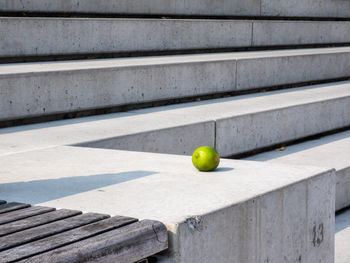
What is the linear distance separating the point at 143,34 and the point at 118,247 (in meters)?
4.68

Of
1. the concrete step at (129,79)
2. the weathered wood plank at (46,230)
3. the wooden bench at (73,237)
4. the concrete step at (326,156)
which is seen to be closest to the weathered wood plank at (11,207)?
the wooden bench at (73,237)

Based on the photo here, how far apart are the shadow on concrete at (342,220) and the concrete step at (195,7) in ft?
10.4

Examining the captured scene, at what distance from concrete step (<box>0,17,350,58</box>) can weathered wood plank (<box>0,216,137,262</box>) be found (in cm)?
337

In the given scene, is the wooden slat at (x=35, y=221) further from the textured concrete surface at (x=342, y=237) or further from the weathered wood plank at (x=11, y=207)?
the textured concrete surface at (x=342, y=237)

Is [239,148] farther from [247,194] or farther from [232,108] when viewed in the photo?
[247,194]

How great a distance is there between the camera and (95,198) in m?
2.62

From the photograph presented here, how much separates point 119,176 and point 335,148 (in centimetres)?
298

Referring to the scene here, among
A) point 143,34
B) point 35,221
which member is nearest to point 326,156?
point 143,34

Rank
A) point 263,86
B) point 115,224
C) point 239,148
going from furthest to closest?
point 263,86 → point 239,148 → point 115,224

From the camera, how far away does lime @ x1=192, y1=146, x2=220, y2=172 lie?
3.03m

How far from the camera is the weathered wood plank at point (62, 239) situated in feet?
6.16

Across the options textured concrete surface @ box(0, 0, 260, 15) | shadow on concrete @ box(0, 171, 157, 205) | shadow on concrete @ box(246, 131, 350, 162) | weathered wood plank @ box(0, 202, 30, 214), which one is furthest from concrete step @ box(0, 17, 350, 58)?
weathered wood plank @ box(0, 202, 30, 214)

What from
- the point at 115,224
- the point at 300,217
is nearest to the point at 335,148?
the point at 300,217

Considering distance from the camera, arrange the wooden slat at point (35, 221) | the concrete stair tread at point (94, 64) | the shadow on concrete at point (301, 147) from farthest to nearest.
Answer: the shadow on concrete at point (301, 147) < the concrete stair tread at point (94, 64) < the wooden slat at point (35, 221)
